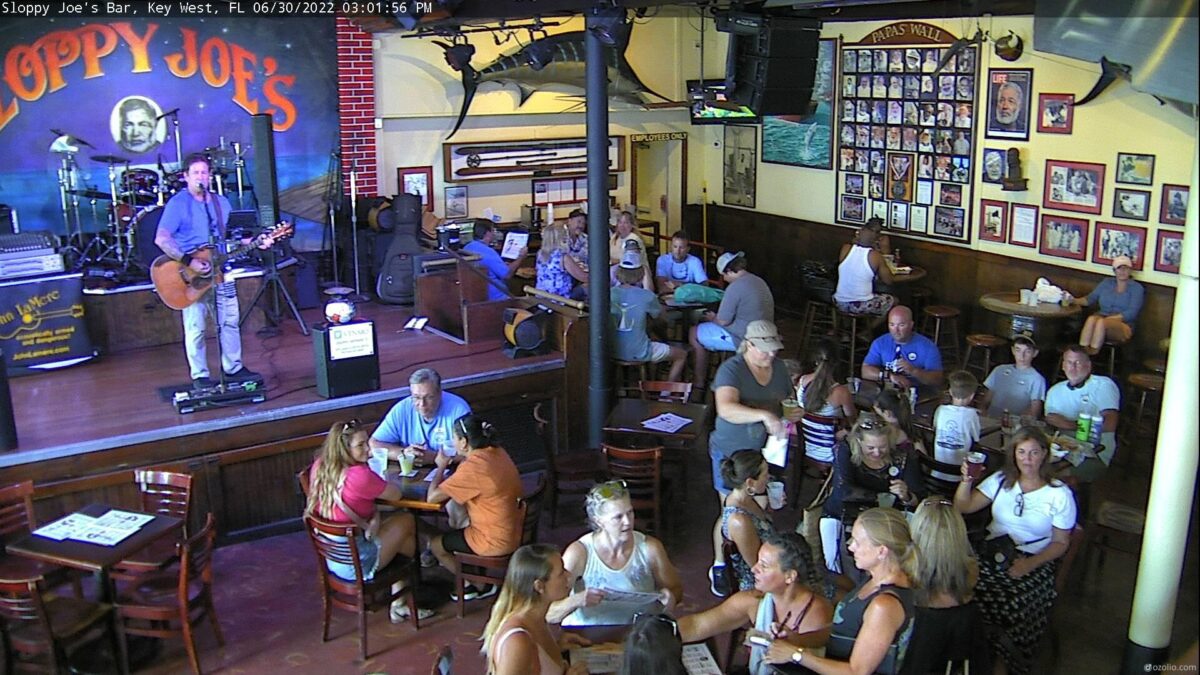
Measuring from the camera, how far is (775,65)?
7051 mm

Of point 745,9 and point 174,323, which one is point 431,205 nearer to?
point 174,323

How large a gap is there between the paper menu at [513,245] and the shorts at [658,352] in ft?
7.97

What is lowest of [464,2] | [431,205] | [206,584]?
[206,584]

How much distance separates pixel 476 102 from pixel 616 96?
165 cm

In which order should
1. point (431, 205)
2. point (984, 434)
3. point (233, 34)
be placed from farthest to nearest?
point (431, 205)
point (233, 34)
point (984, 434)

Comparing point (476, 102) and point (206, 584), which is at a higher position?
point (476, 102)

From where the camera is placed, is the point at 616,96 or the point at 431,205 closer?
the point at 431,205

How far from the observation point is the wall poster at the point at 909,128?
10125 mm

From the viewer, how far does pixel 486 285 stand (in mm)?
8859

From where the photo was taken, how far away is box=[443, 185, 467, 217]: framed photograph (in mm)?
11789

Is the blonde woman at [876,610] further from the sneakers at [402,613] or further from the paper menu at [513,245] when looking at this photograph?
the paper menu at [513,245]

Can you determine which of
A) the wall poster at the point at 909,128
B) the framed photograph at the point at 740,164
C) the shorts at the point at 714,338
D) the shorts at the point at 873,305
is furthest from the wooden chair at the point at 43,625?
the framed photograph at the point at 740,164

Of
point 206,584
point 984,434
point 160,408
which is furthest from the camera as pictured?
point 160,408

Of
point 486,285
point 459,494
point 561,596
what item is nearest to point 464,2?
point 486,285
